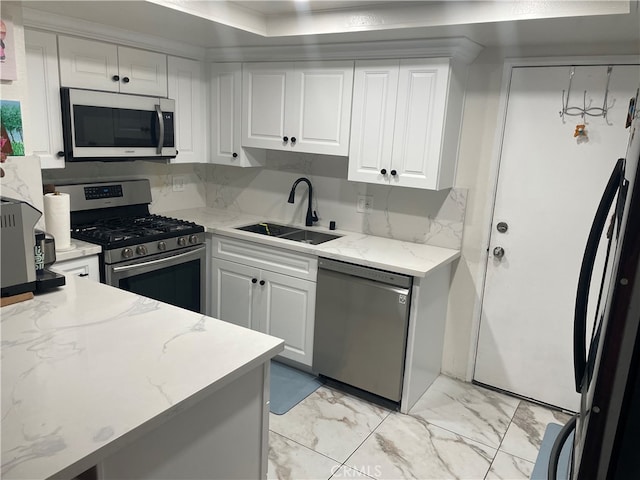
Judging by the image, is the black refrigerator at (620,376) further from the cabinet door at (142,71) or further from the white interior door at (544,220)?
the cabinet door at (142,71)

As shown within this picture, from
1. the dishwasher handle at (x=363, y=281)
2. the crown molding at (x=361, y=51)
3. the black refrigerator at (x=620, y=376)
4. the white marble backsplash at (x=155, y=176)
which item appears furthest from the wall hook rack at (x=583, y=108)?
the white marble backsplash at (x=155, y=176)

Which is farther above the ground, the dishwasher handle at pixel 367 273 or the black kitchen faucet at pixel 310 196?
the black kitchen faucet at pixel 310 196

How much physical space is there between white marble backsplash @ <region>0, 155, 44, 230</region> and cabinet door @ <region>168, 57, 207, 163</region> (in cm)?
136

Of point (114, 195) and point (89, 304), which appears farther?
point (114, 195)

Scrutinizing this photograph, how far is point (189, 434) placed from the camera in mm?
1380

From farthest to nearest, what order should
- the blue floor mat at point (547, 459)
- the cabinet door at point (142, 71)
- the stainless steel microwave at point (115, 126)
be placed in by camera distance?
the cabinet door at point (142, 71) < the stainless steel microwave at point (115, 126) < the blue floor mat at point (547, 459)

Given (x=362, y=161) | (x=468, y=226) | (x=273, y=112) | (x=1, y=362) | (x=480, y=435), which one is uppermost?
(x=273, y=112)

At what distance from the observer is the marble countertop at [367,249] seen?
2732mm

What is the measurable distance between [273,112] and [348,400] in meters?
1.97

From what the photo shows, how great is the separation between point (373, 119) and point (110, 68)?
5.37 ft

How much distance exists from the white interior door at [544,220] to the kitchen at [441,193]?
10cm

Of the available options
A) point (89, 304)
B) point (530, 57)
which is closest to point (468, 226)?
point (530, 57)

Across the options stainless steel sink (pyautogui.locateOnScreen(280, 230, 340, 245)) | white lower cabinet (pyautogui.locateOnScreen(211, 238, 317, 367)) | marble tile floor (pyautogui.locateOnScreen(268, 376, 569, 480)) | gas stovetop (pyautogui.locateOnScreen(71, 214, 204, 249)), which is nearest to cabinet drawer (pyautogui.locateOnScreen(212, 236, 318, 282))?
white lower cabinet (pyautogui.locateOnScreen(211, 238, 317, 367))

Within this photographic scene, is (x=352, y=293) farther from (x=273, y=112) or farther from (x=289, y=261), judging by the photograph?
(x=273, y=112)
